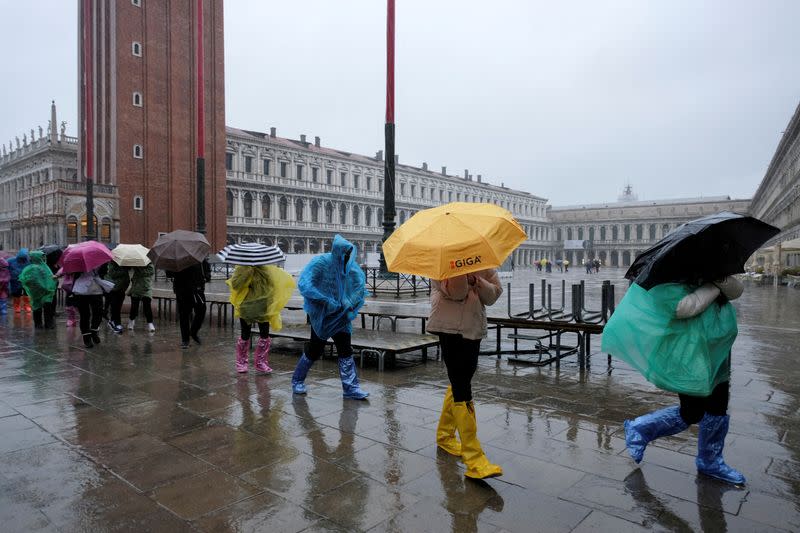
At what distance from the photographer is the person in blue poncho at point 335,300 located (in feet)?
16.9

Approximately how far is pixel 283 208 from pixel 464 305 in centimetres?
5203

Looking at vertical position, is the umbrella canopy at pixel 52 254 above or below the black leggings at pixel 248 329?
above

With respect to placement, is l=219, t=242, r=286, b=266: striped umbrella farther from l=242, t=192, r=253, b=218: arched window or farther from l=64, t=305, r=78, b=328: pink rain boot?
l=242, t=192, r=253, b=218: arched window

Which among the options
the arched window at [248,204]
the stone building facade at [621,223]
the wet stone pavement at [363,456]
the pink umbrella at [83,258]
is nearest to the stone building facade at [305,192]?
Result: the arched window at [248,204]

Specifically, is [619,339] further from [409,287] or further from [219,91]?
[219,91]

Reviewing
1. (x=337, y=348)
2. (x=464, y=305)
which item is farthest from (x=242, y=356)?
(x=464, y=305)

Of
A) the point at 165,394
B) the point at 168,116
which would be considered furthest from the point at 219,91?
the point at 165,394

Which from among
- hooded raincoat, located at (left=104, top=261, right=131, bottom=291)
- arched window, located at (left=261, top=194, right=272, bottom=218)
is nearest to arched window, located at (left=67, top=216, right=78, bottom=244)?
arched window, located at (left=261, top=194, right=272, bottom=218)

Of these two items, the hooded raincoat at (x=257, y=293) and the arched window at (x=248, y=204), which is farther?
the arched window at (x=248, y=204)

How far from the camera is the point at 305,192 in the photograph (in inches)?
2174

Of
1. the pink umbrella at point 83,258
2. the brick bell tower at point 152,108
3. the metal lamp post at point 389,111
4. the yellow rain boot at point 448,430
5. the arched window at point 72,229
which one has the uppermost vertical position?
the brick bell tower at point 152,108

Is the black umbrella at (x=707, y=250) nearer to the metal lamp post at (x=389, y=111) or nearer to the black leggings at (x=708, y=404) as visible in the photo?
the black leggings at (x=708, y=404)

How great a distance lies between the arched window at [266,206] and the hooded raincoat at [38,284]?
138ft

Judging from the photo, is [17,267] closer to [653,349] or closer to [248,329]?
[248,329]
